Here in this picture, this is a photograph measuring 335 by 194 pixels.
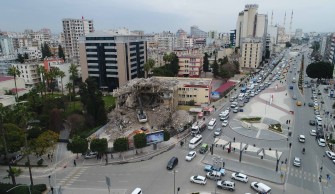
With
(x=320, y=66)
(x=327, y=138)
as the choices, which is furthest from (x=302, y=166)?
(x=320, y=66)

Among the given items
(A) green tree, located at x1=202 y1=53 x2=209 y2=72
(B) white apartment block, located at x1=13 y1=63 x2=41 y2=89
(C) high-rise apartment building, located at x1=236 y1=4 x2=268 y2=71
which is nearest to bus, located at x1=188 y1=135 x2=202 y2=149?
(A) green tree, located at x1=202 y1=53 x2=209 y2=72

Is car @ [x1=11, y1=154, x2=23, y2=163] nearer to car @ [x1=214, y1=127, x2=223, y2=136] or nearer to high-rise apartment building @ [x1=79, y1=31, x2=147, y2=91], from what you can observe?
car @ [x1=214, y1=127, x2=223, y2=136]

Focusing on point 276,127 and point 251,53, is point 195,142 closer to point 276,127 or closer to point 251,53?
point 276,127

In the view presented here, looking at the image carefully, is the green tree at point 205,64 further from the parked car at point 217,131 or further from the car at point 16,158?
the car at point 16,158

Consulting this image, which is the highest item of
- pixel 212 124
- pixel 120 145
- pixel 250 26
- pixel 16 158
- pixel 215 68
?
pixel 250 26

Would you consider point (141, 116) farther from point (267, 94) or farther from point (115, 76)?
point (267, 94)

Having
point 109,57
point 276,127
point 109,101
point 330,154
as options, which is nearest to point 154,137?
point 276,127
